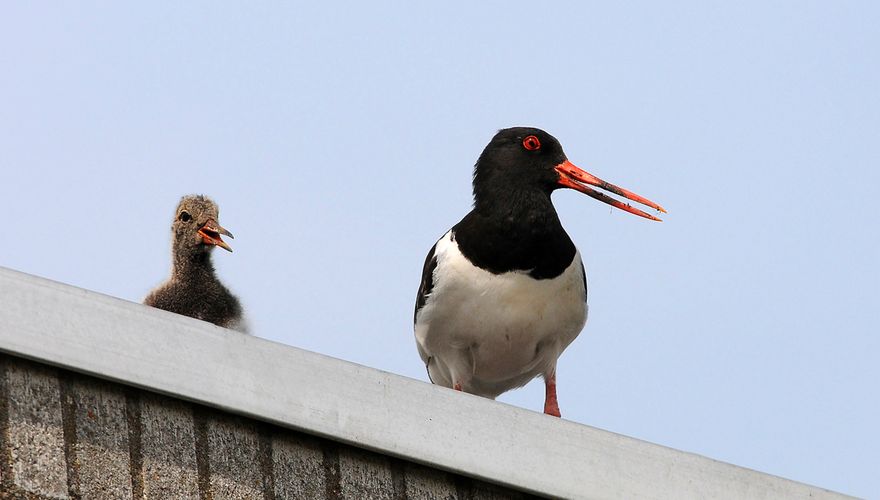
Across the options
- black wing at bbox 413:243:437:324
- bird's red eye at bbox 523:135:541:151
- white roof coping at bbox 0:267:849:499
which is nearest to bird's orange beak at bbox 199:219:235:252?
black wing at bbox 413:243:437:324

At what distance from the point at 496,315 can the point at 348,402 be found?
11.9 ft

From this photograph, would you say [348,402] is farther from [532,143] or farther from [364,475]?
[532,143]

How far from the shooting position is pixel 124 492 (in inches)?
205

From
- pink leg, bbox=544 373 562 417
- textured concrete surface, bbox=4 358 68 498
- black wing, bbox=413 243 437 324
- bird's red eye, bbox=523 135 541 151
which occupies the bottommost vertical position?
textured concrete surface, bbox=4 358 68 498

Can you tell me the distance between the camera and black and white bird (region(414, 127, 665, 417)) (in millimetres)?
9438

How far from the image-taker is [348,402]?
5.88 m

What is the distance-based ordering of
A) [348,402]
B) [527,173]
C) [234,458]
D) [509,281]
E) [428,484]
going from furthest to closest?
[527,173] → [509,281] → [428,484] → [348,402] → [234,458]

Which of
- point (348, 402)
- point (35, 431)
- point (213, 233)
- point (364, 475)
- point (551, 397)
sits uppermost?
point (213, 233)

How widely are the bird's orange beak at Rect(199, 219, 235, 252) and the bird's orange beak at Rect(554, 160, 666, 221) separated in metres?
2.20

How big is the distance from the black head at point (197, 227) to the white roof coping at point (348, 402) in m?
3.75

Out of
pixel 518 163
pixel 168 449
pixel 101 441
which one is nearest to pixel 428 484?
pixel 168 449

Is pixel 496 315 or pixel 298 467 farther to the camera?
pixel 496 315

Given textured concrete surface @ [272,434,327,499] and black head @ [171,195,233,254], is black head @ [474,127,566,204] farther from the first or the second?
textured concrete surface @ [272,434,327,499]

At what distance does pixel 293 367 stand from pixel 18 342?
3.61 ft
